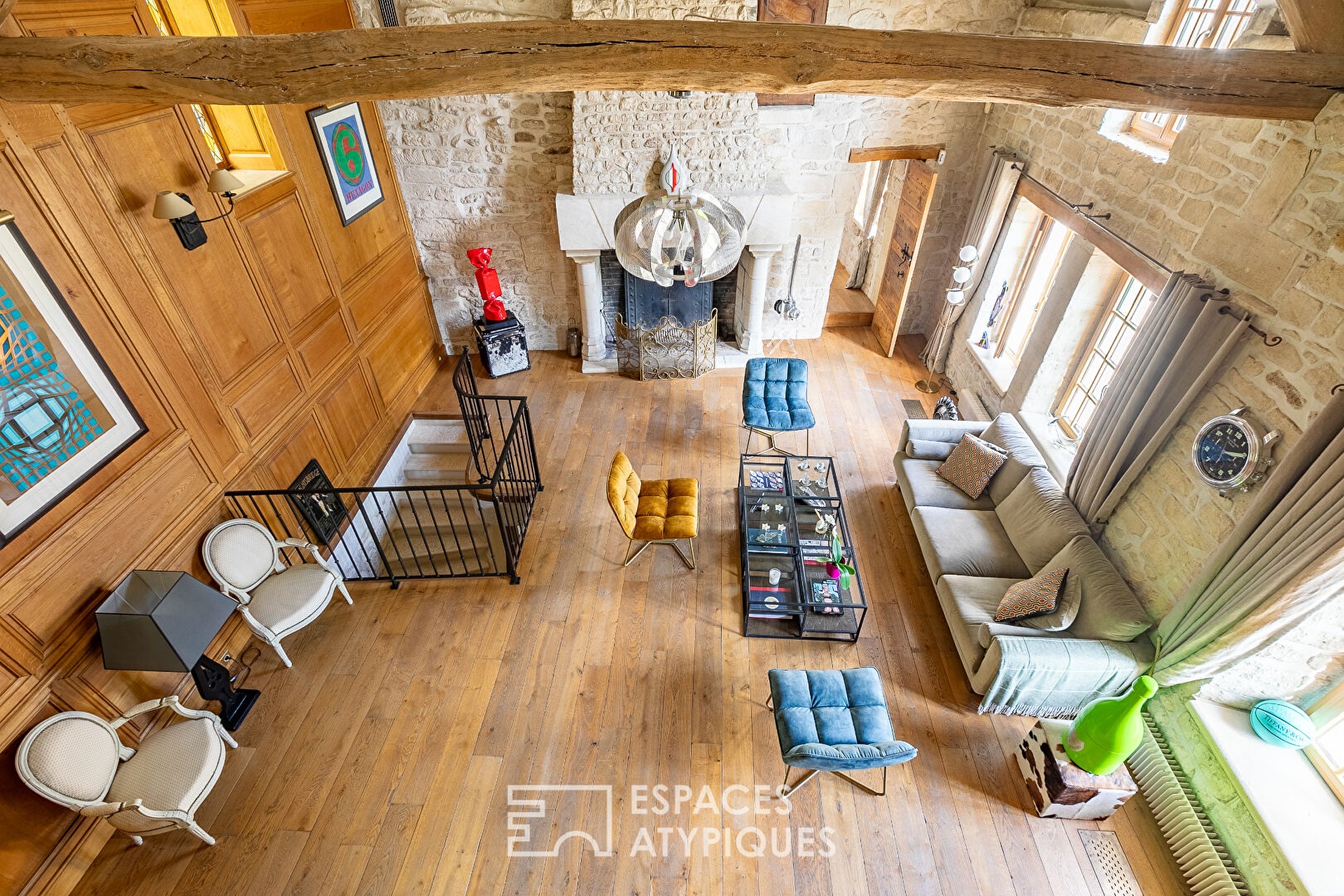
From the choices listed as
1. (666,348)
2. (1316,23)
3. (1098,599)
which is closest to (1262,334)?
(1316,23)

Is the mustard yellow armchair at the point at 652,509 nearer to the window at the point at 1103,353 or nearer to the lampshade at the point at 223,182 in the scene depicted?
the lampshade at the point at 223,182

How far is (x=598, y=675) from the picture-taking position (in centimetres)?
359

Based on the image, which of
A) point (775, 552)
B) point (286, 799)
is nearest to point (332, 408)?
point (286, 799)

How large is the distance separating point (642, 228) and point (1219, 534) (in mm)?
3139

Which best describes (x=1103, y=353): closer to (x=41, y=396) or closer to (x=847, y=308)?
(x=847, y=308)

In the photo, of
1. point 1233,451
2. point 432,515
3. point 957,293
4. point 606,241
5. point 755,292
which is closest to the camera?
point 1233,451

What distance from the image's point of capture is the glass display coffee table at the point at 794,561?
3725 mm

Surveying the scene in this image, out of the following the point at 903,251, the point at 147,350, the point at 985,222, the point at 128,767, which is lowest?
the point at 128,767

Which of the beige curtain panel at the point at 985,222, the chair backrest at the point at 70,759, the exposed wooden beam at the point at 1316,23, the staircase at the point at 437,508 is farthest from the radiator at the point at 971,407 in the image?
the chair backrest at the point at 70,759

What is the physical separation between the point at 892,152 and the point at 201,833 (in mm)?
6850

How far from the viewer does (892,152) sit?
5.66 metres

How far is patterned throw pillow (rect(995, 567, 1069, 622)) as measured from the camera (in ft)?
10.7

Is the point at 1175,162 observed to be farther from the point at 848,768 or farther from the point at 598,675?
the point at 598,675

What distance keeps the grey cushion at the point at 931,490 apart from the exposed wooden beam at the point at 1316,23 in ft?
9.06
